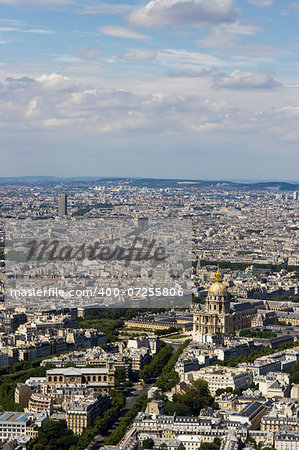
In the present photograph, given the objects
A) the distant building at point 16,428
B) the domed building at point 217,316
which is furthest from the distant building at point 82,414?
the domed building at point 217,316

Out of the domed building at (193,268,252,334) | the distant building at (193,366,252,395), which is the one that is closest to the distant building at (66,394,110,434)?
the distant building at (193,366,252,395)

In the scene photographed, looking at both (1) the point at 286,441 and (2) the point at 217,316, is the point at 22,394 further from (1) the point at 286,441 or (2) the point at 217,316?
(2) the point at 217,316

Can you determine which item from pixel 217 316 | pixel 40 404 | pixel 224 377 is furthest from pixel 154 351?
pixel 40 404

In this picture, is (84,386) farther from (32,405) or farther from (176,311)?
(176,311)

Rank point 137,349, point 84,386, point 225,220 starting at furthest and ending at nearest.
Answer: point 225,220
point 137,349
point 84,386

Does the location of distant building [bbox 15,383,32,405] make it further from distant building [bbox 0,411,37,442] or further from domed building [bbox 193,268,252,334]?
domed building [bbox 193,268,252,334]

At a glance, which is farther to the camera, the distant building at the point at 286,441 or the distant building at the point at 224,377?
the distant building at the point at 224,377

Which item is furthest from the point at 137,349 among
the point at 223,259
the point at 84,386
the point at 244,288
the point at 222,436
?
the point at 223,259

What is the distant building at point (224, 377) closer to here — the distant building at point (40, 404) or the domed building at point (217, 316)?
the distant building at point (40, 404)

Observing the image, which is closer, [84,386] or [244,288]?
[84,386]
